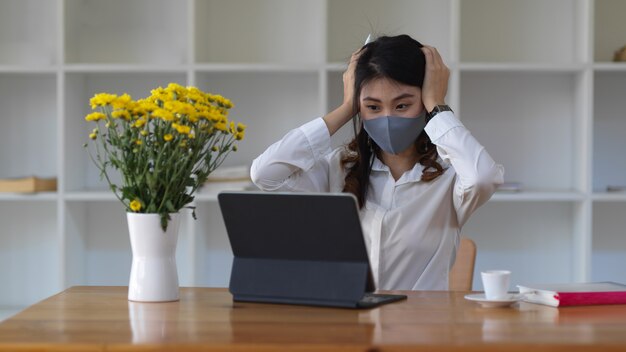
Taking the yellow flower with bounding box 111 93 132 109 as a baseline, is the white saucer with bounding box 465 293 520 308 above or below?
below

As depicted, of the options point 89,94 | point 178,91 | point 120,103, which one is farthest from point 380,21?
point 120,103

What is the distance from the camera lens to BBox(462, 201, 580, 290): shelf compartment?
378 cm

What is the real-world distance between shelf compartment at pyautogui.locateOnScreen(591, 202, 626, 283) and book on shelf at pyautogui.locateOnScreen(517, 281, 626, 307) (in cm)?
201

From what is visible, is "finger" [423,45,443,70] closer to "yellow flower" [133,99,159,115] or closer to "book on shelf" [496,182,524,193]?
"yellow flower" [133,99,159,115]

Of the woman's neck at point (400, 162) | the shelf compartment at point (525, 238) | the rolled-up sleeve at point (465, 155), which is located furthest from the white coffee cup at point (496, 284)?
the shelf compartment at point (525, 238)

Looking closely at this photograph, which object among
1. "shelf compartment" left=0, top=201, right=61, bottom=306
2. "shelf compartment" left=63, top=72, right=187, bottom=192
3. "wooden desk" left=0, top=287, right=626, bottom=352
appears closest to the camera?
"wooden desk" left=0, top=287, right=626, bottom=352

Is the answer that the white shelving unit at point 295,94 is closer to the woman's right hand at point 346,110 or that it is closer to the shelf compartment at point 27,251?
the shelf compartment at point 27,251

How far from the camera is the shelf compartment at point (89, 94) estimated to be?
3.68m

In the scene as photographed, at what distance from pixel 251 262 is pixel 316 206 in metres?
0.22

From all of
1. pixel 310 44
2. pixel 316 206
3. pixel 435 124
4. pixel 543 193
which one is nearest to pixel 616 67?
pixel 543 193

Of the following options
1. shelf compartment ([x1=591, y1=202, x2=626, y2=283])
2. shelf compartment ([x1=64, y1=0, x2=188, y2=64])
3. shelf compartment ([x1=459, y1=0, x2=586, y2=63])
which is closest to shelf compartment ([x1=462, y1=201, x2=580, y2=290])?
shelf compartment ([x1=591, y1=202, x2=626, y2=283])

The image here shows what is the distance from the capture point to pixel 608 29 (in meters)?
3.71

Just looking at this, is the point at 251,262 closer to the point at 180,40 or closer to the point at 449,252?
the point at 449,252

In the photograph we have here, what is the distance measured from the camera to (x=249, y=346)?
1.37 metres
